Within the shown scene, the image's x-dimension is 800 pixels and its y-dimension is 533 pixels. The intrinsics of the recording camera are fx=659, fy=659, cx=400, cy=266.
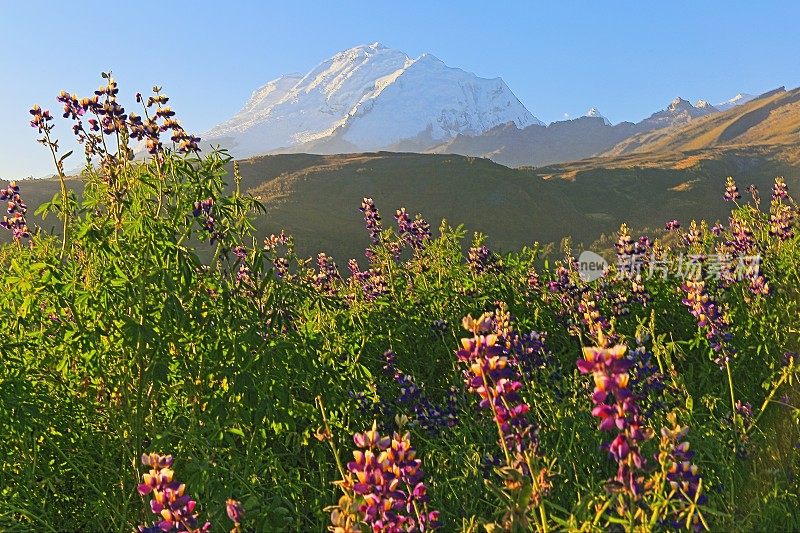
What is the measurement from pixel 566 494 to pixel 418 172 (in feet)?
275

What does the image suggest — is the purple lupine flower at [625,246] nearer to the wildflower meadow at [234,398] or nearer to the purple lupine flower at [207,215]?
the wildflower meadow at [234,398]

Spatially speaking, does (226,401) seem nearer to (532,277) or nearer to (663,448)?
(663,448)

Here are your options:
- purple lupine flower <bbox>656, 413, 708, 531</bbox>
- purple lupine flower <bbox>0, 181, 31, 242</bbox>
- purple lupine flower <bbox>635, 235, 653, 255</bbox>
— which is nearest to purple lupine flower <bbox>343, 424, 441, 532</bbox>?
purple lupine flower <bbox>656, 413, 708, 531</bbox>

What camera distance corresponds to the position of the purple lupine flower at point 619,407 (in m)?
2.01

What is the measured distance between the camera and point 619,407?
208 cm

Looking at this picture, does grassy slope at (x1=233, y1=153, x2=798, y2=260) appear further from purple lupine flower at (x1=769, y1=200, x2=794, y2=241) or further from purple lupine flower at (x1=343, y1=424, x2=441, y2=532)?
purple lupine flower at (x1=343, y1=424, x2=441, y2=532)

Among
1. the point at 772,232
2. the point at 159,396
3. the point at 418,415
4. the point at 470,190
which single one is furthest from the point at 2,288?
the point at 470,190

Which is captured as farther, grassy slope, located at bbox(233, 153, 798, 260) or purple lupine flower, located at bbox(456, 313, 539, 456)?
grassy slope, located at bbox(233, 153, 798, 260)

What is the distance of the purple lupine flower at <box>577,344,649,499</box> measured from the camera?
2.01 m

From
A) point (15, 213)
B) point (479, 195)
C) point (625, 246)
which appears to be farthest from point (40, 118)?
point (479, 195)

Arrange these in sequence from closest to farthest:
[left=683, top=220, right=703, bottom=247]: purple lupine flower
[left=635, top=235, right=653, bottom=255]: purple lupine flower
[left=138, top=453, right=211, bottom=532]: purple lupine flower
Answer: [left=138, top=453, right=211, bottom=532]: purple lupine flower → [left=635, top=235, right=653, bottom=255]: purple lupine flower → [left=683, top=220, right=703, bottom=247]: purple lupine flower

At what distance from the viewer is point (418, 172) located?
8631 centimetres

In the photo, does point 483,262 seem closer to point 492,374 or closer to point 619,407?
point 492,374

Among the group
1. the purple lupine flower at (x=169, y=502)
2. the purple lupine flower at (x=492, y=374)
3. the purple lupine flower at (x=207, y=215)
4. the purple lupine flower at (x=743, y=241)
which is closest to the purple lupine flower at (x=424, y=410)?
the purple lupine flower at (x=207, y=215)
